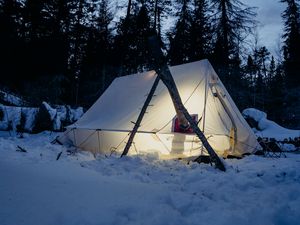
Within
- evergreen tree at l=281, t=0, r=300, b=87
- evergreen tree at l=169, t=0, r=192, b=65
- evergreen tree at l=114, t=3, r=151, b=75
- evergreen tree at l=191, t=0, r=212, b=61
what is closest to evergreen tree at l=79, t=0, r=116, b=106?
evergreen tree at l=114, t=3, r=151, b=75

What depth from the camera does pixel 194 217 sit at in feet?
7.45

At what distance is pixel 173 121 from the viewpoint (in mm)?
6199

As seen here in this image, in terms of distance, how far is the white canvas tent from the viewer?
641 centimetres

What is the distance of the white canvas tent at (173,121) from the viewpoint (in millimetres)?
6406

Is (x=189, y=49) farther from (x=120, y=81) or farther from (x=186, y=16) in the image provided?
(x=120, y=81)

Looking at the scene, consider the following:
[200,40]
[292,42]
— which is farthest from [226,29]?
[292,42]

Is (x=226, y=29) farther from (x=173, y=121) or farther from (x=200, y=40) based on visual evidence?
(x=173, y=121)

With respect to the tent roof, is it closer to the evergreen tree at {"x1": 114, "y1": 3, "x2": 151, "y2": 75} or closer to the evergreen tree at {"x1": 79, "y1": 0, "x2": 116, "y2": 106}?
the evergreen tree at {"x1": 114, "y1": 3, "x2": 151, "y2": 75}

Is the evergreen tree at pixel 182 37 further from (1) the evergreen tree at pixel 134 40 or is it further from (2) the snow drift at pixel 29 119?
(2) the snow drift at pixel 29 119

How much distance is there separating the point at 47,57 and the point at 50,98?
3.16 m

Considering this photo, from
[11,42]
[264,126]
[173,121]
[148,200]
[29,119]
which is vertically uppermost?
[11,42]

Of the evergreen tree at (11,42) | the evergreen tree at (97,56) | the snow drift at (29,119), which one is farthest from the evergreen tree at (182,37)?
the evergreen tree at (11,42)

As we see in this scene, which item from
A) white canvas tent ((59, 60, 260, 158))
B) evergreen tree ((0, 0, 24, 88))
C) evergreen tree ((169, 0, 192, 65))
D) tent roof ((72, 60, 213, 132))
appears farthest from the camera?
evergreen tree ((169, 0, 192, 65))

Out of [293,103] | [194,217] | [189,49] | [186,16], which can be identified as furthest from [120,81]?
[293,103]
